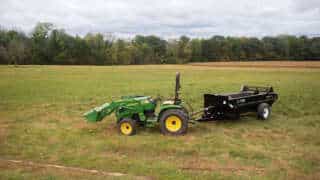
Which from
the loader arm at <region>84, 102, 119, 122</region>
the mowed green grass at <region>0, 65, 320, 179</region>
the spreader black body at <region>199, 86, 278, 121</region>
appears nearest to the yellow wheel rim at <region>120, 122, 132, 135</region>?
the mowed green grass at <region>0, 65, 320, 179</region>

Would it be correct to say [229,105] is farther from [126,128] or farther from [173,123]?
[126,128]

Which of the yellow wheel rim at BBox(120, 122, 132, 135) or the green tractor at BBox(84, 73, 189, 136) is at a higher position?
the green tractor at BBox(84, 73, 189, 136)

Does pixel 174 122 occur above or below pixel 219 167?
above

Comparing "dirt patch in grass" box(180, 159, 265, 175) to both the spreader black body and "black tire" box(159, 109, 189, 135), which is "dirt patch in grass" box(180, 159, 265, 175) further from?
the spreader black body

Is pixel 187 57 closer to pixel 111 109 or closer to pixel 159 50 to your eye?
pixel 159 50

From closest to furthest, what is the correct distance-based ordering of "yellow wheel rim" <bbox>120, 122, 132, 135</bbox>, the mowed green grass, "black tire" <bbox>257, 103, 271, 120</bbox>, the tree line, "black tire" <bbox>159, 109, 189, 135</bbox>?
the mowed green grass < "black tire" <bbox>159, 109, 189, 135</bbox> < "yellow wheel rim" <bbox>120, 122, 132, 135</bbox> < "black tire" <bbox>257, 103, 271, 120</bbox> < the tree line

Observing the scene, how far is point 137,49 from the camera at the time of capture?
309 feet

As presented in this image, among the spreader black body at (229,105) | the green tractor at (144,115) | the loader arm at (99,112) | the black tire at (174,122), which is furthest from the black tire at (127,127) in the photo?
the spreader black body at (229,105)

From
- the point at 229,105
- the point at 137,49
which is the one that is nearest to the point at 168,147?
the point at 229,105

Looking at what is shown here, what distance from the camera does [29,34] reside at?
283 feet

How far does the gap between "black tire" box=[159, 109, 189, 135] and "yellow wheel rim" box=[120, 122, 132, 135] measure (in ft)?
3.02

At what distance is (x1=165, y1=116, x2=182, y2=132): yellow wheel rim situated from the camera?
10430 millimetres

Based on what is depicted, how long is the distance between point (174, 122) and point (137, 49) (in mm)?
84758

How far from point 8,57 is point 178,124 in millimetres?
70759
